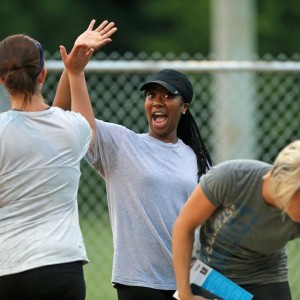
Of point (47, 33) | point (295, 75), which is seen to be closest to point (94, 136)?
point (295, 75)

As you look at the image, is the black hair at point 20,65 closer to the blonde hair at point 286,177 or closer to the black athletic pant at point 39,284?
the black athletic pant at point 39,284

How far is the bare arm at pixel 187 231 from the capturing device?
15.5 feet

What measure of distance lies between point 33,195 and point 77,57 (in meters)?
0.75

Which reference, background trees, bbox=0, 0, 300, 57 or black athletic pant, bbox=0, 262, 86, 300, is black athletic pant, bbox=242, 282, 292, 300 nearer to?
black athletic pant, bbox=0, 262, 86, 300

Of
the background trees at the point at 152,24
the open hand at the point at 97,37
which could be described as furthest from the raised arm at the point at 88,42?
the background trees at the point at 152,24

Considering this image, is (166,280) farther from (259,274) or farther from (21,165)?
(21,165)

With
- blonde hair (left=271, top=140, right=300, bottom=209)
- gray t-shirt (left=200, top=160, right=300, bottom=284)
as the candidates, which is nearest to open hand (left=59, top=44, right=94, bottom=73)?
gray t-shirt (left=200, top=160, right=300, bottom=284)

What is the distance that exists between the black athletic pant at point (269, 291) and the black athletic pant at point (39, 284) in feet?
2.68

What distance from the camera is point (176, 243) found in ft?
15.6

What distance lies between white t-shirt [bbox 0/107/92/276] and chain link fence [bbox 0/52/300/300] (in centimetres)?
280

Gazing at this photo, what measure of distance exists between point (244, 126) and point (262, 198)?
3184mm

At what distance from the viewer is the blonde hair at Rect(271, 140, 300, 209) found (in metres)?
4.52

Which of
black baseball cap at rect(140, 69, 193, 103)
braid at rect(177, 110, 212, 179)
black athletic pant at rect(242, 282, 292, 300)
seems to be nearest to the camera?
black athletic pant at rect(242, 282, 292, 300)

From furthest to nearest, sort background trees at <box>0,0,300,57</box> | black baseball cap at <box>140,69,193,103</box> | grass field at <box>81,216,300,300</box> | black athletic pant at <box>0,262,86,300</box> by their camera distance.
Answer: background trees at <box>0,0,300,57</box> → grass field at <box>81,216,300,300</box> → black baseball cap at <box>140,69,193,103</box> → black athletic pant at <box>0,262,86,300</box>
